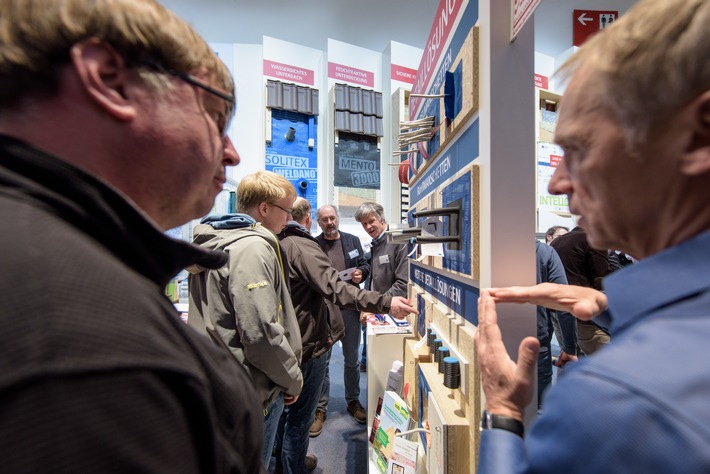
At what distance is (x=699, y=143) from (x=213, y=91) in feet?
2.08

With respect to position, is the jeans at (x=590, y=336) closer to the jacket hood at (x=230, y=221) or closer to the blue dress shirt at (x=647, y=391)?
the jacket hood at (x=230, y=221)

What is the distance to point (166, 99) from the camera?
0.47 m

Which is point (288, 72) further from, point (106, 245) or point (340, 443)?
point (106, 245)

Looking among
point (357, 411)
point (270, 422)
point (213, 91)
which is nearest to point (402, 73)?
point (357, 411)

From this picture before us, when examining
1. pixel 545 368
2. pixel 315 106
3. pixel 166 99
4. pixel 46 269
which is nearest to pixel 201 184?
pixel 166 99

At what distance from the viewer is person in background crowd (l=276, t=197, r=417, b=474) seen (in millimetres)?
1989

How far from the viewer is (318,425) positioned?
2.74m

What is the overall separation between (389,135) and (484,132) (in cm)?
450

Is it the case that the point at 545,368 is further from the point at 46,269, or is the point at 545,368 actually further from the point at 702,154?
the point at 46,269

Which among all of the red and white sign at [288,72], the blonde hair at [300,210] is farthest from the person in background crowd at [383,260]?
the red and white sign at [288,72]

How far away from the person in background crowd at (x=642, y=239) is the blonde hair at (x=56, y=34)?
587 millimetres

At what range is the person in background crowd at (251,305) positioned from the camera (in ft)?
4.54

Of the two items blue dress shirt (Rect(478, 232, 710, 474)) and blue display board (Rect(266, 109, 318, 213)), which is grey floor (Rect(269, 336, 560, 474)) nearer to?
blue dress shirt (Rect(478, 232, 710, 474))

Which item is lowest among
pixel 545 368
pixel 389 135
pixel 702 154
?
pixel 545 368
